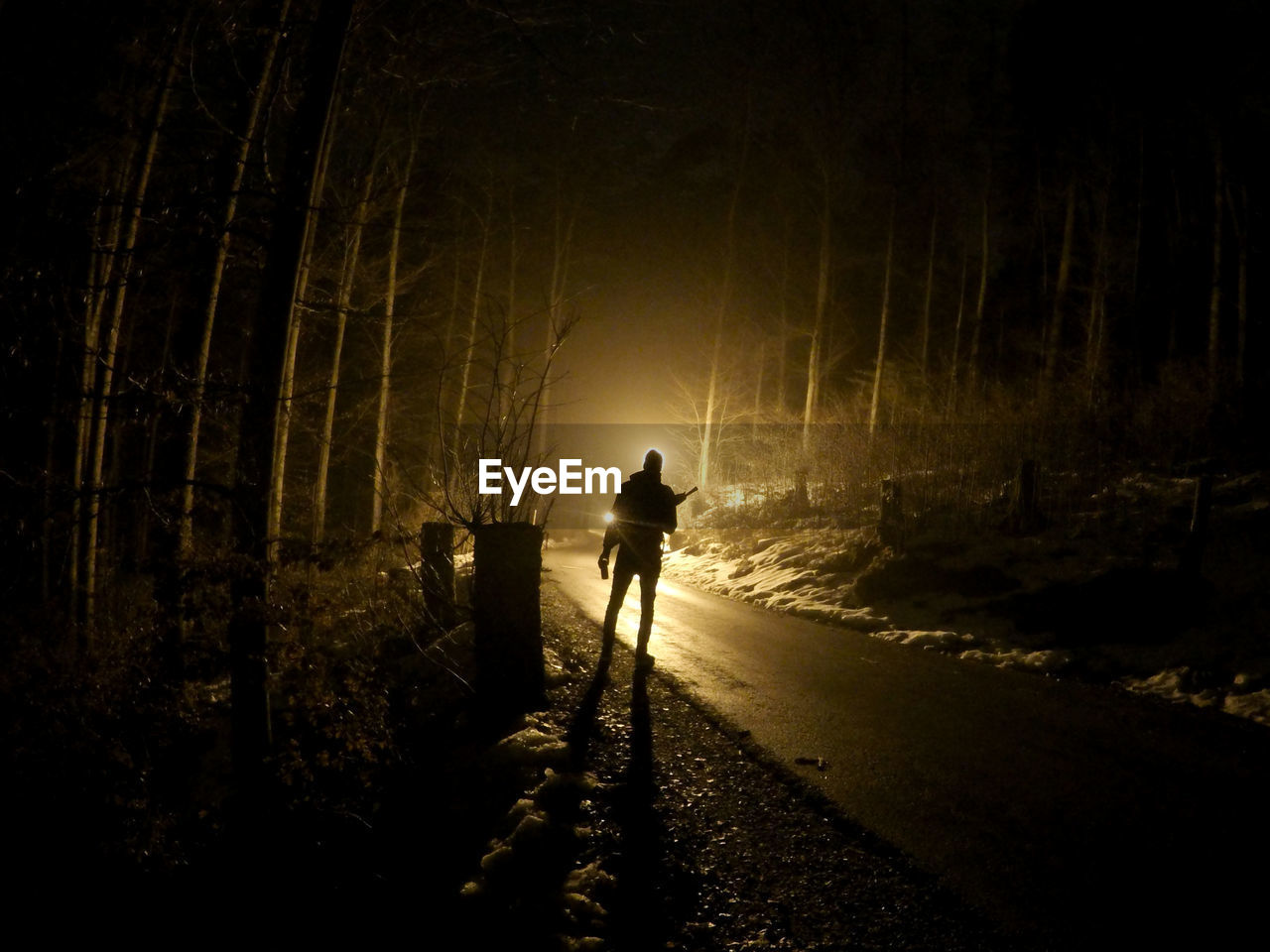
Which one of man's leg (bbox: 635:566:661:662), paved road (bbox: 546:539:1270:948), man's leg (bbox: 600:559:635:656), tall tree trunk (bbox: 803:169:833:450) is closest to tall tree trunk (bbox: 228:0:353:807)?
man's leg (bbox: 600:559:635:656)

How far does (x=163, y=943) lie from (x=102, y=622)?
612cm

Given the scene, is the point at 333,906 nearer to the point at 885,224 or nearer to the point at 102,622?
the point at 102,622

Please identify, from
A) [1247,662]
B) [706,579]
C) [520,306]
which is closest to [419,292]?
[520,306]

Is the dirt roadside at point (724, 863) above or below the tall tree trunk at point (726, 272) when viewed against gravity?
below

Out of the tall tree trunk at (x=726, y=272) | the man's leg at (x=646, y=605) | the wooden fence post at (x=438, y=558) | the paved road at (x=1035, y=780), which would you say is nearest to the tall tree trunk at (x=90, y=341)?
the wooden fence post at (x=438, y=558)

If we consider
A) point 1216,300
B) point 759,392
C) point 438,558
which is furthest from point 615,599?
point 759,392

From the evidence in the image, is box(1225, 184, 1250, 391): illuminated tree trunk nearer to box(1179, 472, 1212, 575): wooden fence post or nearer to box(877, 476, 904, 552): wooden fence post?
box(877, 476, 904, 552): wooden fence post

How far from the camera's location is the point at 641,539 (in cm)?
645

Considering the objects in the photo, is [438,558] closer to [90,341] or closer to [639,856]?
[90,341]

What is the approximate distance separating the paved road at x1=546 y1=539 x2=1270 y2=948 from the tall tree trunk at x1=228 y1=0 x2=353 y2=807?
129 inches

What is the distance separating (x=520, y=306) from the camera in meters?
28.3

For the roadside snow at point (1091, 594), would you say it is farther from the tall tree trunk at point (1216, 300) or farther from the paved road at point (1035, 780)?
the tall tree trunk at point (1216, 300)

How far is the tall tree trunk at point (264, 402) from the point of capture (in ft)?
13.4

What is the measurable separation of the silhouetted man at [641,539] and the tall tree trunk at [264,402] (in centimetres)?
301
